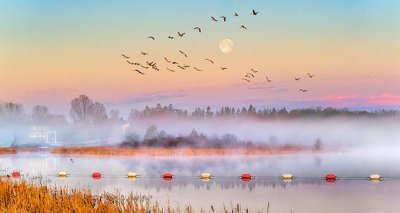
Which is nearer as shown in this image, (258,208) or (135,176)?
(258,208)

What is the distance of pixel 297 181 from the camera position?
47.2 metres

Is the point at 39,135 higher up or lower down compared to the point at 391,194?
higher up

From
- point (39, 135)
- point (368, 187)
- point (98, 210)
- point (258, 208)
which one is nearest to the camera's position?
point (98, 210)

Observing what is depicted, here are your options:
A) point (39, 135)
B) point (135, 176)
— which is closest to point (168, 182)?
point (135, 176)

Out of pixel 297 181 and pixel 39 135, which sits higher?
pixel 39 135

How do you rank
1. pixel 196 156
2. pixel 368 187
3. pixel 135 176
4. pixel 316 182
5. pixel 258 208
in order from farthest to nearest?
1. pixel 196 156
2. pixel 135 176
3. pixel 316 182
4. pixel 368 187
5. pixel 258 208

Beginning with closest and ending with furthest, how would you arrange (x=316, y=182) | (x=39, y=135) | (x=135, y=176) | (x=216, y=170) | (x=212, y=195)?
(x=212, y=195) < (x=316, y=182) < (x=135, y=176) < (x=216, y=170) < (x=39, y=135)

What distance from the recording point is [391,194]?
1513 inches

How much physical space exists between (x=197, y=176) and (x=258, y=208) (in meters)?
19.6

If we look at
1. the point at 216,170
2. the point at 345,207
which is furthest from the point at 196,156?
the point at 345,207

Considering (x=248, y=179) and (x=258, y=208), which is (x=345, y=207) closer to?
(x=258, y=208)

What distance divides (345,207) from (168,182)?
1612 cm

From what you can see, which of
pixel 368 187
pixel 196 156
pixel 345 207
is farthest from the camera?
pixel 196 156

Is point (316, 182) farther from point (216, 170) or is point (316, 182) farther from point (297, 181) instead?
point (216, 170)
